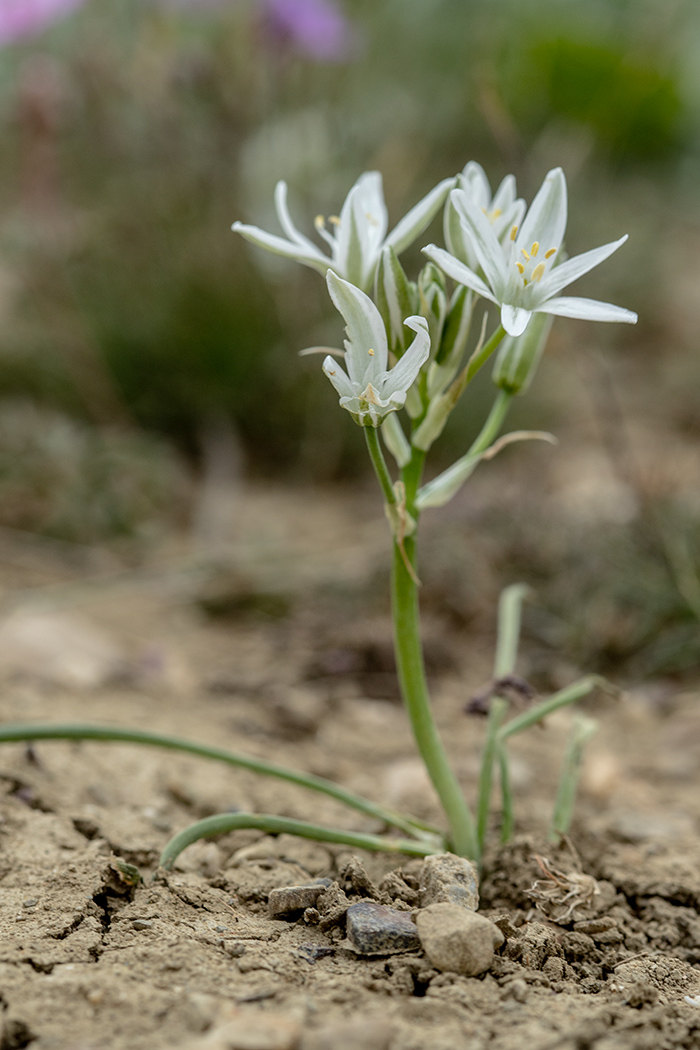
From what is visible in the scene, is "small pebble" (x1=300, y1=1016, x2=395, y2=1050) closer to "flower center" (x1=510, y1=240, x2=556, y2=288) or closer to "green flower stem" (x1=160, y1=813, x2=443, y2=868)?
"green flower stem" (x1=160, y1=813, x2=443, y2=868)

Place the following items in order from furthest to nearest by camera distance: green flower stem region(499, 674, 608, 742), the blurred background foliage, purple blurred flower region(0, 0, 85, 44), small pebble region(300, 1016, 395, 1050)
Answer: purple blurred flower region(0, 0, 85, 44) < the blurred background foliage < green flower stem region(499, 674, 608, 742) < small pebble region(300, 1016, 395, 1050)

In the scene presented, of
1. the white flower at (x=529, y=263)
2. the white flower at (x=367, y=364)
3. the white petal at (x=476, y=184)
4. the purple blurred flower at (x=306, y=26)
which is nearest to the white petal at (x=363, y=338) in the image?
the white flower at (x=367, y=364)

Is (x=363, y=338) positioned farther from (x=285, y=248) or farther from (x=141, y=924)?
(x=141, y=924)

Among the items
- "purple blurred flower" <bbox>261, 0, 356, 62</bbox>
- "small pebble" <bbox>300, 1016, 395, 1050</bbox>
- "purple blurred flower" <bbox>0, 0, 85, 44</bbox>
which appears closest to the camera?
"small pebble" <bbox>300, 1016, 395, 1050</bbox>

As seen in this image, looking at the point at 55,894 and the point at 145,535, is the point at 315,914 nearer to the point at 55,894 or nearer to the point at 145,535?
the point at 55,894

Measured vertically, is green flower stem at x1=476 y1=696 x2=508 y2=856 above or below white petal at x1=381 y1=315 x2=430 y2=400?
below

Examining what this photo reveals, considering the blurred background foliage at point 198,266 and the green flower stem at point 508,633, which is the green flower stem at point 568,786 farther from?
the blurred background foliage at point 198,266

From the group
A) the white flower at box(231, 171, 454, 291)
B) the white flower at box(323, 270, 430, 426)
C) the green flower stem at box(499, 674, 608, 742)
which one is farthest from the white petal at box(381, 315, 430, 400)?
the green flower stem at box(499, 674, 608, 742)
